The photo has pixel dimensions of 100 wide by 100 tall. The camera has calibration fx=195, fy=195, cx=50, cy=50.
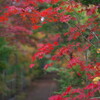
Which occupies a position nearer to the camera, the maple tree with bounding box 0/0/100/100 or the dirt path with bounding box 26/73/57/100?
the maple tree with bounding box 0/0/100/100

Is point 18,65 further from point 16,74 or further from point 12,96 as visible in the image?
point 12,96

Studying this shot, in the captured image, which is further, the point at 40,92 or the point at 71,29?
the point at 40,92

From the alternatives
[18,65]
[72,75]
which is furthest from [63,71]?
[18,65]

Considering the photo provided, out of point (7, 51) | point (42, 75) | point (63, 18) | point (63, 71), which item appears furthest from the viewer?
point (42, 75)

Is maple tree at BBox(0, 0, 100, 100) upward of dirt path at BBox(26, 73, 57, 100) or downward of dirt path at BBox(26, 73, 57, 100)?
upward

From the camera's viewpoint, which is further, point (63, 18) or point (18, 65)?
point (18, 65)

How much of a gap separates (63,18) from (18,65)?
8.90 metres

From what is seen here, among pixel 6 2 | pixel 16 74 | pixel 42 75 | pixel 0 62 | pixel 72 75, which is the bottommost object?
pixel 42 75

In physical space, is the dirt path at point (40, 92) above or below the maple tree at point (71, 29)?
below

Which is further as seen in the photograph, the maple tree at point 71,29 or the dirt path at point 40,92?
the dirt path at point 40,92

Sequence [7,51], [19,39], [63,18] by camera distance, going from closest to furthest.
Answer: [63,18] < [7,51] < [19,39]

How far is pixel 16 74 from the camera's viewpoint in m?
12.9

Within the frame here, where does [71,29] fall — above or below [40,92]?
above

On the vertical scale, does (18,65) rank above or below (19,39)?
below
